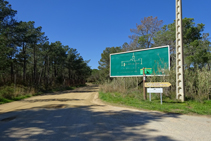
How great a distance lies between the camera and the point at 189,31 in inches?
790

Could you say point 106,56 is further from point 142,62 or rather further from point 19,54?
point 142,62

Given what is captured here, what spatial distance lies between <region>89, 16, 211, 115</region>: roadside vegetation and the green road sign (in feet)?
2.26

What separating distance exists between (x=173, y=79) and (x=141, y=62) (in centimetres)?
311

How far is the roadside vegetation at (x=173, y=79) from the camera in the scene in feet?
29.9

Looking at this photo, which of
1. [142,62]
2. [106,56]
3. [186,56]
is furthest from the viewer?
[106,56]

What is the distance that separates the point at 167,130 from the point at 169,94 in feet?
23.1

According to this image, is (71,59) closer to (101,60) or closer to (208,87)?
(101,60)

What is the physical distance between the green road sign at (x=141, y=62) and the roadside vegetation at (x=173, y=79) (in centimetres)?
69

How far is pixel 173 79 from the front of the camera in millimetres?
11297

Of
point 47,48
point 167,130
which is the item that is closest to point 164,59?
point 167,130

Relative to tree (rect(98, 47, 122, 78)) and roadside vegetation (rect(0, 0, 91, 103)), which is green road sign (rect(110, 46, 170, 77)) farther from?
tree (rect(98, 47, 122, 78))

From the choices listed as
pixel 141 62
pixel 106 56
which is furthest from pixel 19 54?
pixel 106 56

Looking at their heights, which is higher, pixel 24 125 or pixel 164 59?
pixel 164 59

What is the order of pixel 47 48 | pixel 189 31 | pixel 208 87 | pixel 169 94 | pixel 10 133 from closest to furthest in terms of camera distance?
1. pixel 10 133
2. pixel 208 87
3. pixel 169 94
4. pixel 189 31
5. pixel 47 48
